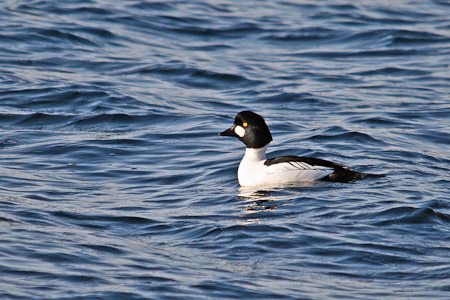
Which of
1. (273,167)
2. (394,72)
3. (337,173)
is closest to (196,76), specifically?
(394,72)

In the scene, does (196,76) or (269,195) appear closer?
→ (269,195)

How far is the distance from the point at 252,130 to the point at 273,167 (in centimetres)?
62

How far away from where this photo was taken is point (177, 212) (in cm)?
965

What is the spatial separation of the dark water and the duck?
0.18 meters

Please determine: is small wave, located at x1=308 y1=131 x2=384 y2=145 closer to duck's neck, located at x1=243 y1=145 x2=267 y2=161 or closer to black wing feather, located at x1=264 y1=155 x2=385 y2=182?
duck's neck, located at x1=243 y1=145 x2=267 y2=161

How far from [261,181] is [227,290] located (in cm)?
401

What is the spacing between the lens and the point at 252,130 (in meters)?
11.3

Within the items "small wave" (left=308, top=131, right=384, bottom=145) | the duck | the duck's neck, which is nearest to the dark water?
"small wave" (left=308, top=131, right=384, bottom=145)

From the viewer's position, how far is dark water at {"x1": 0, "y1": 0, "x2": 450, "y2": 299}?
24.8 feet

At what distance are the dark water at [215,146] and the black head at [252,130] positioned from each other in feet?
2.10

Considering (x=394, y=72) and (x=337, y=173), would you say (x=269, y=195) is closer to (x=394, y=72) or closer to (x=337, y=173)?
(x=337, y=173)

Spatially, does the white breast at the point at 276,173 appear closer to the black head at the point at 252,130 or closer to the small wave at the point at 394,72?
the black head at the point at 252,130

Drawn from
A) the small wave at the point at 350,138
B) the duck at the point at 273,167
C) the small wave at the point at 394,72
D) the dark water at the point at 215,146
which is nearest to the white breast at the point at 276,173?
the duck at the point at 273,167

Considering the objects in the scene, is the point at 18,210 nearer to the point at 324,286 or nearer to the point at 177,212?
the point at 177,212
